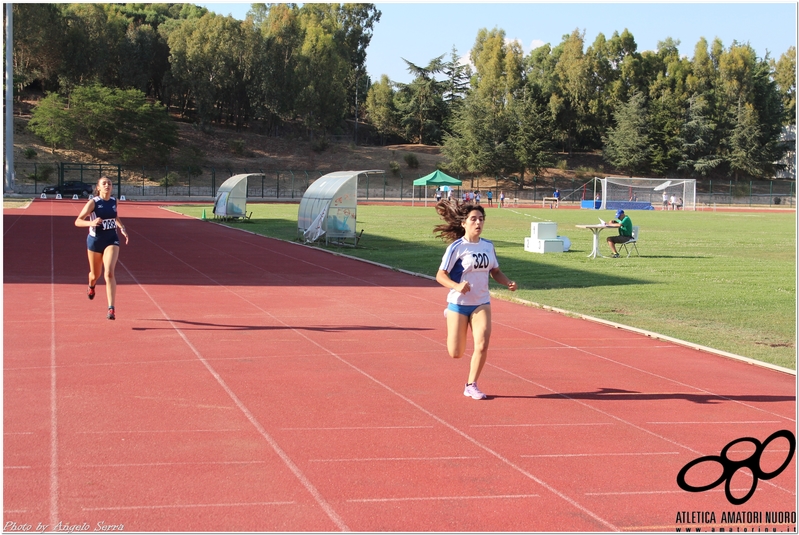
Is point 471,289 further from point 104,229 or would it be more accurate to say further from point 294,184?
point 294,184

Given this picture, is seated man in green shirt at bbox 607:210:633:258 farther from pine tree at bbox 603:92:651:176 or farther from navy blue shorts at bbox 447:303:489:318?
pine tree at bbox 603:92:651:176

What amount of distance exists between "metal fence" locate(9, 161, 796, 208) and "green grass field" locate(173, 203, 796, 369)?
3642cm

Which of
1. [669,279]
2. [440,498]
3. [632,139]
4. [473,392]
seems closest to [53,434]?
[440,498]

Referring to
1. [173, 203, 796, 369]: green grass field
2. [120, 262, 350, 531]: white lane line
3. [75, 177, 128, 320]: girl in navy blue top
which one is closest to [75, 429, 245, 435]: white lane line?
[120, 262, 350, 531]: white lane line

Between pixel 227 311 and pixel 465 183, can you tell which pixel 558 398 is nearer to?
pixel 227 311

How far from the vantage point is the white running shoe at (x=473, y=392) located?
7.96 m

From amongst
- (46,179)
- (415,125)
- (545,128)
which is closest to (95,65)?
(46,179)

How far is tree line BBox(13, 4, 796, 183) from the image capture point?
8531cm

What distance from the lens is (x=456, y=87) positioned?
10544cm

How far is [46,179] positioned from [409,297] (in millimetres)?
60676

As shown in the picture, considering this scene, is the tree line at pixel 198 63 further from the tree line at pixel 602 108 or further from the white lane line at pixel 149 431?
the white lane line at pixel 149 431

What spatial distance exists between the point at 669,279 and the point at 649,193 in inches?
2360

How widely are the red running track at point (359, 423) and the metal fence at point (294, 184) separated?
2136 inches

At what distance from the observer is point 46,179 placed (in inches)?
2680
